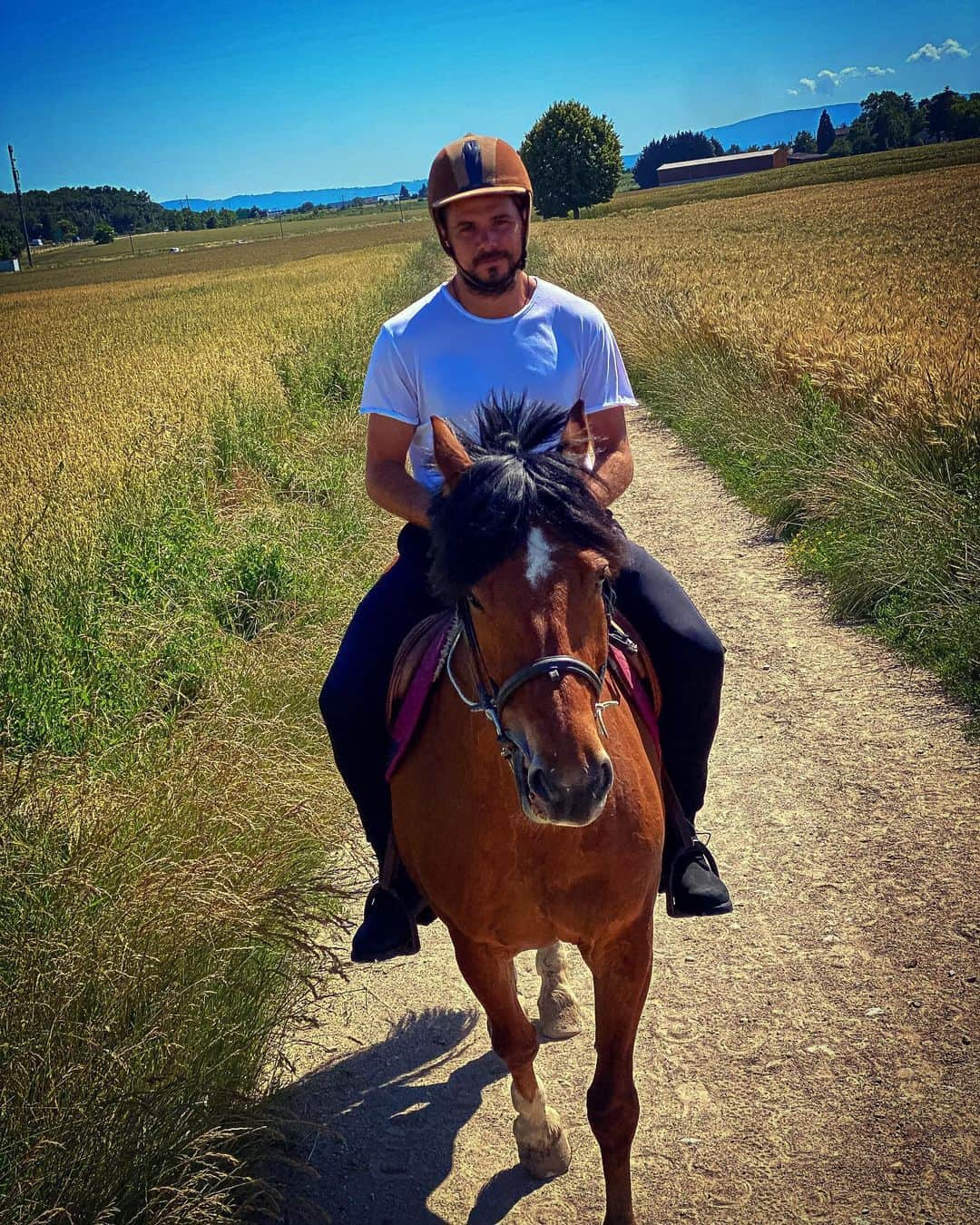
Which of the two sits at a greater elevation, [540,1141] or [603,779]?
[603,779]

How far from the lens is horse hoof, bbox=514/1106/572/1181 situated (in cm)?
315

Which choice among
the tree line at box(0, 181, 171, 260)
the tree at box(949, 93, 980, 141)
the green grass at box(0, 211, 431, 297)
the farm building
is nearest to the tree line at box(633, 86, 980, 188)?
the tree at box(949, 93, 980, 141)

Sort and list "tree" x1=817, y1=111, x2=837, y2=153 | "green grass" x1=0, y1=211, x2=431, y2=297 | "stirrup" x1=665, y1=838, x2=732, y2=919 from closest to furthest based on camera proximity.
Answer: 1. "stirrup" x1=665, y1=838, x2=732, y2=919
2. "green grass" x1=0, y1=211, x2=431, y2=297
3. "tree" x1=817, y1=111, x2=837, y2=153

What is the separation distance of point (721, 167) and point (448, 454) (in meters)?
146

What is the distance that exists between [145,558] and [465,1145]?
4.55m

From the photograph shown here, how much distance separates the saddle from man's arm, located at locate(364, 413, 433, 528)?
0.37 meters

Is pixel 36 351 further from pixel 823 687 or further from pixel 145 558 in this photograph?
pixel 823 687

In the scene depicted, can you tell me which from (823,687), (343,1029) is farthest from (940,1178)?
(823,687)

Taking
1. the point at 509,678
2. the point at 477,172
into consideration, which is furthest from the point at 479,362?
the point at 509,678

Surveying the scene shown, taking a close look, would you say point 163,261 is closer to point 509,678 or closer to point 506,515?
Result: point 506,515

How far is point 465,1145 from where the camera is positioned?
3.32 metres

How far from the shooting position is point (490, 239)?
316cm

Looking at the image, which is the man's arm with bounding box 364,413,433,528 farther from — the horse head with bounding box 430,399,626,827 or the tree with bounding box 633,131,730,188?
the tree with bounding box 633,131,730,188

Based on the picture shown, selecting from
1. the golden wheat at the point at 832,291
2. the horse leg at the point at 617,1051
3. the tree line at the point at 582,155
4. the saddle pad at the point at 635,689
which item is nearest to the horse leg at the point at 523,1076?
the horse leg at the point at 617,1051
